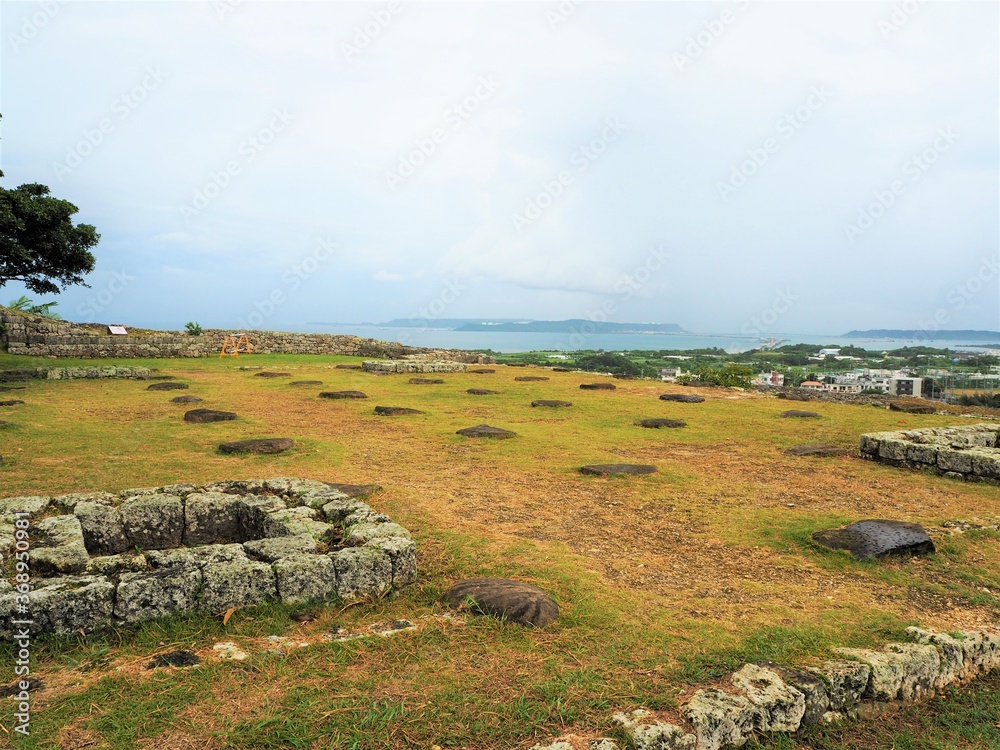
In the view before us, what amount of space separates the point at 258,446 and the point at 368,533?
560cm

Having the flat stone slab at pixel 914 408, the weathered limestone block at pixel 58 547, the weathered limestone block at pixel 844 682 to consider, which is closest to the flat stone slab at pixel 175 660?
the weathered limestone block at pixel 58 547

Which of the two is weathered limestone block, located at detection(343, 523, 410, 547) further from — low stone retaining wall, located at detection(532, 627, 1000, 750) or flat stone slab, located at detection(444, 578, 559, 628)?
low stone retaining wall, located at detection(532, 627, 1000, 750)

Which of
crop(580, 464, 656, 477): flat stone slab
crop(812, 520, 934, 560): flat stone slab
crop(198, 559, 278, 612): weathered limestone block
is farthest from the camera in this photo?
crop(580, 464, 656, 477): flat stone slab

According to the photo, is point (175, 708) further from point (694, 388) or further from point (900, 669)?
point (694, 388)

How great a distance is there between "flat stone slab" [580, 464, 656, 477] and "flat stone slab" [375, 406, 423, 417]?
6.32 m

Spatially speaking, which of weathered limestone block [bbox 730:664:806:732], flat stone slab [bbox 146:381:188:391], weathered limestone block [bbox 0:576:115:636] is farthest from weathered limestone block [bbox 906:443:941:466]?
flat stone slab [bbox 146:381:188:391]

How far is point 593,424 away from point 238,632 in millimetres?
10823

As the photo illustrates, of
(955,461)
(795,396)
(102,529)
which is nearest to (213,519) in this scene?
(102,529)

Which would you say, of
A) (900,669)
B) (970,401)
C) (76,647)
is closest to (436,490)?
(76,647)

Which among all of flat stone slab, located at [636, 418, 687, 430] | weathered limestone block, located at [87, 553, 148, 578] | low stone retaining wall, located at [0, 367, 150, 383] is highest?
low stone retaining wall, located at [0, 367, 150, 383]

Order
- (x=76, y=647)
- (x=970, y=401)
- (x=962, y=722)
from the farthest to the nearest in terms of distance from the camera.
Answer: (x=970, y=401) → (x=76, y=647) → (x=962, y=722)

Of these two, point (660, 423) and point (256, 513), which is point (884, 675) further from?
point (660, 423)

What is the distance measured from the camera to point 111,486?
814 centimetres

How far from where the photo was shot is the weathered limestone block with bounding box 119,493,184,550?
20.6ft
